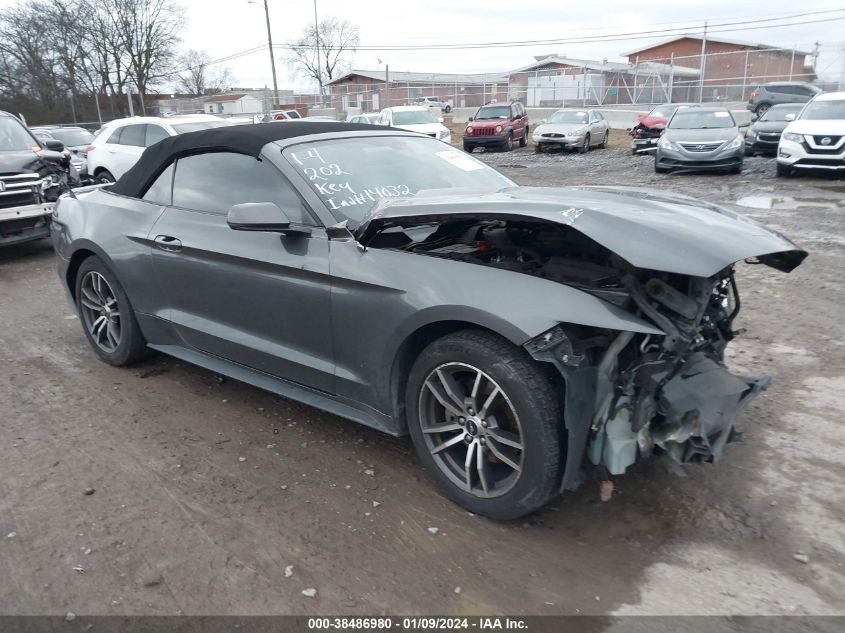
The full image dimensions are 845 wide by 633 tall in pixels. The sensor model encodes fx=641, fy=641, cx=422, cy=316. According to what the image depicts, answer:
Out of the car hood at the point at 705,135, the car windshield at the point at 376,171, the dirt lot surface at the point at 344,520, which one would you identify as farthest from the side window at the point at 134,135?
the car hood at the point at 705,135

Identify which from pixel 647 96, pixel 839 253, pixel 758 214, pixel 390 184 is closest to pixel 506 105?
pixel 647 96

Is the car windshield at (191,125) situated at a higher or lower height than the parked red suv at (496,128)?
higher

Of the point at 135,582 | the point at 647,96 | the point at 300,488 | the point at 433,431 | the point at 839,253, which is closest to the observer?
the point at 135,582

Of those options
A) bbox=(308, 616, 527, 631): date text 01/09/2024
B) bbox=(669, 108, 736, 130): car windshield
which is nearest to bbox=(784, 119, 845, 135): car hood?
bbox=(669, 108, 736, 130): car windshield

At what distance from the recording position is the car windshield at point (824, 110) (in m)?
13.8

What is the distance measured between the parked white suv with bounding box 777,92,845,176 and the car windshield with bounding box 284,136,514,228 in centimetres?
1222

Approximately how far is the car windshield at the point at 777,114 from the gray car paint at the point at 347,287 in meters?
18.7

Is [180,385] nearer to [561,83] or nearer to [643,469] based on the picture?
[643,469]

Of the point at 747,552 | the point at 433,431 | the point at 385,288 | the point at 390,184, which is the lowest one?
the point at 747,552

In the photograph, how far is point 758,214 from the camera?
410 inches

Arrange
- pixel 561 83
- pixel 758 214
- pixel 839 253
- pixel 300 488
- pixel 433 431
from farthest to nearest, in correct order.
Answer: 1. pixel 561 83
2. pixel 758 214
3. pixel 839 253
4. pixel 300 488
5. pixel 433 431

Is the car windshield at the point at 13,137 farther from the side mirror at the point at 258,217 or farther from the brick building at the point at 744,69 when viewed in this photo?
the brick building at the point at 744,69

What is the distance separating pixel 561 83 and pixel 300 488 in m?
37.6

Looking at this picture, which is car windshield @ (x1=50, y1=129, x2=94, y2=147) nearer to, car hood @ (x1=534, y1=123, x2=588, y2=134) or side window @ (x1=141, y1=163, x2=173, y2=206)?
car hood @ (x1=534, y1=123, x2=588, y2=134)
